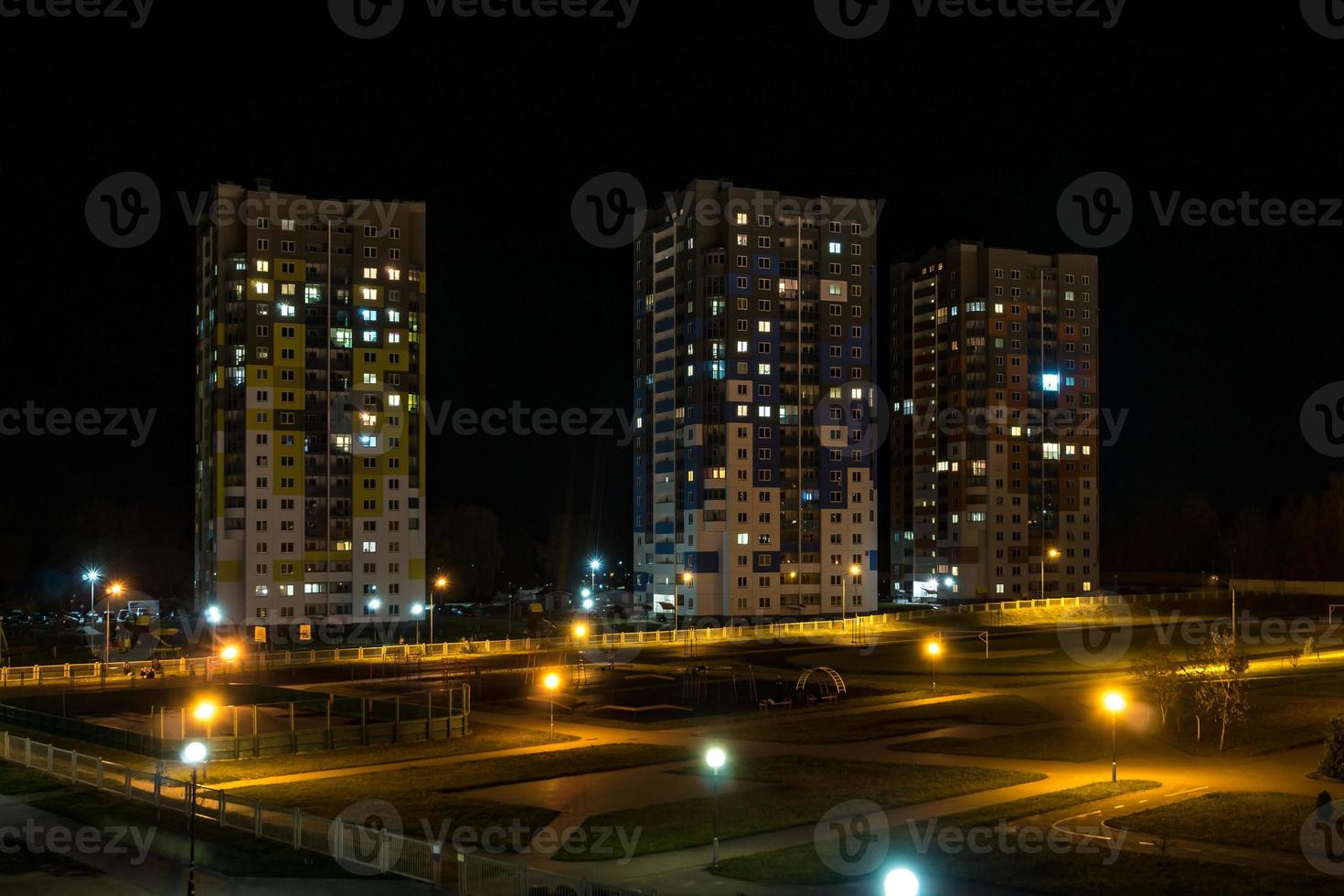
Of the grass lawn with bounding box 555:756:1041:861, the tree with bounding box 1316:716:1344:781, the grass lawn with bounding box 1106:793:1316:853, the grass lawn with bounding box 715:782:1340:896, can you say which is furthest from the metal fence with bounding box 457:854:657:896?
the tree with bounding box 1316:716:1344:781

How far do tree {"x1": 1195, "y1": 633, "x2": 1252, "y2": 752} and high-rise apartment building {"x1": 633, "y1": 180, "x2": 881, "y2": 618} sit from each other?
199 ft

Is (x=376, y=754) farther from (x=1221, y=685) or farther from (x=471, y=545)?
(x=471, y=545)

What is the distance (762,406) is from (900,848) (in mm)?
79077

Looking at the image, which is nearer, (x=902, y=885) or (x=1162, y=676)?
(x=902, y=885)

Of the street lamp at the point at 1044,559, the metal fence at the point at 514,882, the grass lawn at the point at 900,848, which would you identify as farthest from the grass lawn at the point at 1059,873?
the street lamp at the point at 1044,559

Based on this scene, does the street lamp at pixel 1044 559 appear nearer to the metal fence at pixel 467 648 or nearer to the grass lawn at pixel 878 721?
the metal fence at pixel 467 648

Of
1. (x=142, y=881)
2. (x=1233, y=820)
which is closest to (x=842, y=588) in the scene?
(x=1233, y=820)

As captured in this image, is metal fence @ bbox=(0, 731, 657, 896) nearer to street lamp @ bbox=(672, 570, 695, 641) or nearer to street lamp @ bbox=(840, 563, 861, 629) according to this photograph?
street lamp @ bbox=(672, 570, 695, 641)

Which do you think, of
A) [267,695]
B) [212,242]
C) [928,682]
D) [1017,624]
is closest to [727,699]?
[928,682]

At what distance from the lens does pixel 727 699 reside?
52.5m

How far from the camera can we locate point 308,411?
96562 mm

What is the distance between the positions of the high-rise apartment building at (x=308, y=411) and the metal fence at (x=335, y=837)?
63.1 meters

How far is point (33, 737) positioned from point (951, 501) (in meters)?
108

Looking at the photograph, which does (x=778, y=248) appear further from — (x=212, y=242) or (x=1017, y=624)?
(x=212, y=242)
